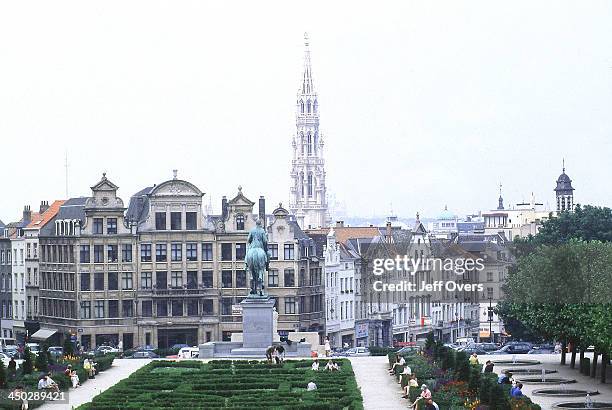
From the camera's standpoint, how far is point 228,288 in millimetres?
141500

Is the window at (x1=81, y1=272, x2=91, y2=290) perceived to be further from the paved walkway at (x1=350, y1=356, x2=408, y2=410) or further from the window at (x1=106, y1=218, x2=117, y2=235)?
the paved walkway at (x1=350, y1=356, x2=408, y2=410)

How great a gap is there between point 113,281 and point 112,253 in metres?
2.08

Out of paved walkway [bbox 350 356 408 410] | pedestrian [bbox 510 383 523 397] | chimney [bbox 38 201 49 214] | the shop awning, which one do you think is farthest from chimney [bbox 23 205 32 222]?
pedestrian [bbox 510 383 523 397]

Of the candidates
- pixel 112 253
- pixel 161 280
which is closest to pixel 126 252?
pixel 112 253

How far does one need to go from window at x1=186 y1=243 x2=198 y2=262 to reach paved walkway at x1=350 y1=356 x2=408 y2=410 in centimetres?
3542

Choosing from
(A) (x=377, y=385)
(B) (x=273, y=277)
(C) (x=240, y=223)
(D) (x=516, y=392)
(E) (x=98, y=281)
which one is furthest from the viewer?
(B) (x=273, y=277)

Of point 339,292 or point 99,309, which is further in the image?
point 339,292

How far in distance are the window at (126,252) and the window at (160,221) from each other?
2.48 m

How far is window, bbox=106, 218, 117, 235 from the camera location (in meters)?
140

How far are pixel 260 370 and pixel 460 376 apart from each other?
13.9 m

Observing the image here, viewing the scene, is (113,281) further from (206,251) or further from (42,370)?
(42,370)

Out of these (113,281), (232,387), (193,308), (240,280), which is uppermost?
(113,281)

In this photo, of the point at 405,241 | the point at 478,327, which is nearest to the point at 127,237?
the point at 405,241

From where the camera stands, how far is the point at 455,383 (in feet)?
255
